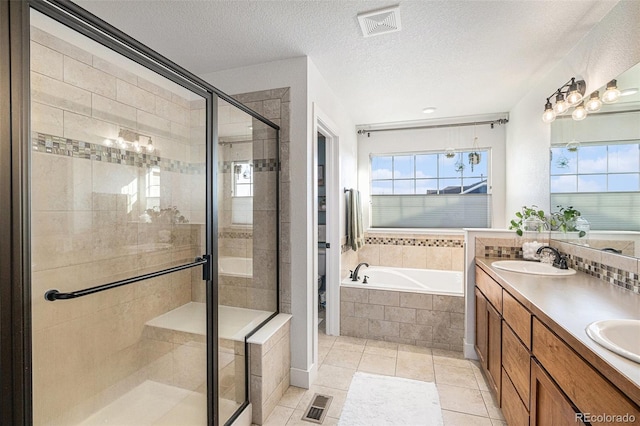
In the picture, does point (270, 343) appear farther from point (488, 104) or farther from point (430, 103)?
point (488, 104)

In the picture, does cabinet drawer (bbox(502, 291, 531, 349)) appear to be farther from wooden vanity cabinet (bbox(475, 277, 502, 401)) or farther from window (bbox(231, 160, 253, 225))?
window (bbox(231, 160, 253, 225))

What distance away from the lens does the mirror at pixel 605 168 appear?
1570 mm

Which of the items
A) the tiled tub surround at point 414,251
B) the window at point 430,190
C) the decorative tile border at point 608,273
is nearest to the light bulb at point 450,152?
the window at point 430,190

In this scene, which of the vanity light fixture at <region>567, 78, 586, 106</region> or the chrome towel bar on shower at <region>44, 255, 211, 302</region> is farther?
the vanity light fixture at <region>567, 78, 586, 106</region>

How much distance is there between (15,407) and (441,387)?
2334mm

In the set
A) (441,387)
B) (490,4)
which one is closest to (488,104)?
(490,4)

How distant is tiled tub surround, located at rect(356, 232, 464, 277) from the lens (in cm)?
377

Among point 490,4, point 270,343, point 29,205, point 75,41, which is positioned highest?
point 490,4

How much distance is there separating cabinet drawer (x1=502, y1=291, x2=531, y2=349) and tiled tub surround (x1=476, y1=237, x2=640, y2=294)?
0.55 metres

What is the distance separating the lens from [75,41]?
1113 mm

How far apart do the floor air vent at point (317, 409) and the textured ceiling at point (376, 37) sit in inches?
95.0

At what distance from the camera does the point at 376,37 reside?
1927 mm

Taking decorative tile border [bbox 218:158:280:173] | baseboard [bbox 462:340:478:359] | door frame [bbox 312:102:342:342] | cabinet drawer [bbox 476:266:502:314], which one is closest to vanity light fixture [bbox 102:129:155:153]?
decorative tile border [bbox 218:158:280:173]

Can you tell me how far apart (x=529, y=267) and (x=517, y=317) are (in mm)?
917
